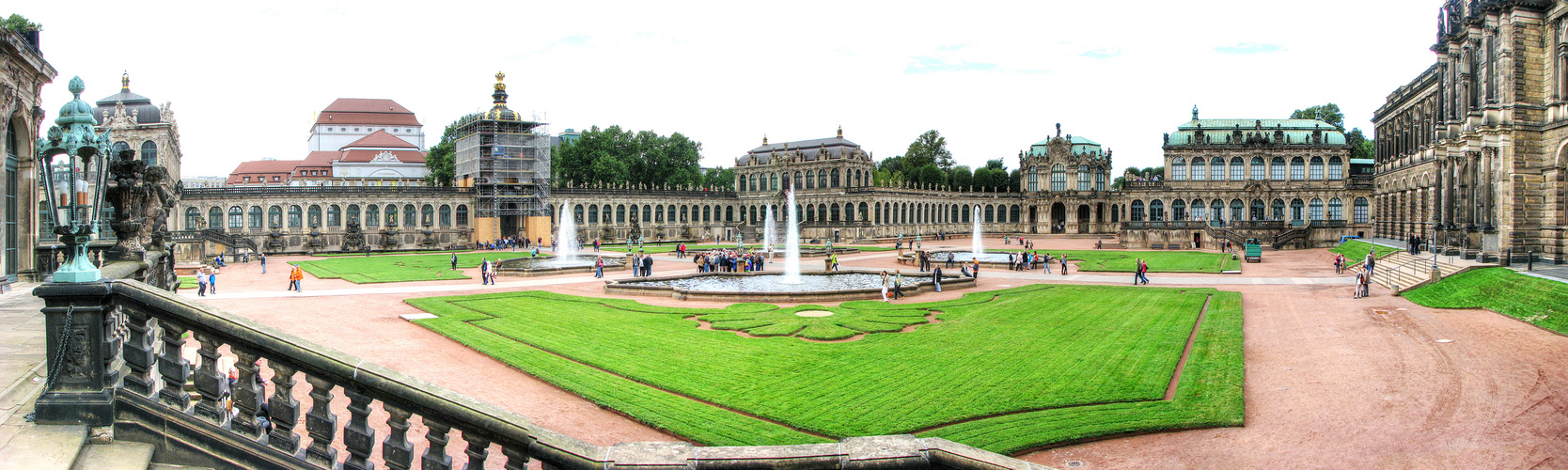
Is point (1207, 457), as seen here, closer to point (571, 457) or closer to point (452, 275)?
point (571, 457)

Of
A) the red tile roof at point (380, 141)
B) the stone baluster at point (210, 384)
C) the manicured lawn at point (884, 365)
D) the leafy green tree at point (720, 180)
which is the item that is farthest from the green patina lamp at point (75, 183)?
the red tile roof at point (380, 141)

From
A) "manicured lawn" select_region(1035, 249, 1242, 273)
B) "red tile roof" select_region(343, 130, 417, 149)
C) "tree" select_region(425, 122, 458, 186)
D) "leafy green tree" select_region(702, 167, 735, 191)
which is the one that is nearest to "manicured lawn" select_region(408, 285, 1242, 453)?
"manicured lawn" select_region(1035, 249, 1242, 273)

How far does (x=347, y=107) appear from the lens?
140000mm

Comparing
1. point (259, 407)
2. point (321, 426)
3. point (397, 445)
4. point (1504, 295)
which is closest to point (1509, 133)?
point (1504, 295)

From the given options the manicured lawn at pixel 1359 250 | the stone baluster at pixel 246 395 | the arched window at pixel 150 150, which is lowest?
the manicured lawn at pixel 1359 250

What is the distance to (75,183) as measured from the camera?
7180 millimetres

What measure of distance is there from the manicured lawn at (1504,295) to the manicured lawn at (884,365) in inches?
304

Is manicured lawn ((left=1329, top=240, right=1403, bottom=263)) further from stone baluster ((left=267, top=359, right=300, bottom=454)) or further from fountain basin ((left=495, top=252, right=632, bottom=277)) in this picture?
stone baluster ((left=267, top=359, right=300, bottom=454))

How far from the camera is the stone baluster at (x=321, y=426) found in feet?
18.6

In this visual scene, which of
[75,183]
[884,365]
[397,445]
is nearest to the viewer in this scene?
[397,445]

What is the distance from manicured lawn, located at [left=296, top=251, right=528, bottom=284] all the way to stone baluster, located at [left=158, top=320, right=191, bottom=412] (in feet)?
121

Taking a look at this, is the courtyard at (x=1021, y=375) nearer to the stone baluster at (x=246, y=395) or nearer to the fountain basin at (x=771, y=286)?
the fountain basin at (x=771, y=286)

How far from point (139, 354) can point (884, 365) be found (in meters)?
14.4

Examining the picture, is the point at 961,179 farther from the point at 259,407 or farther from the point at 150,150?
the point at 259,407
